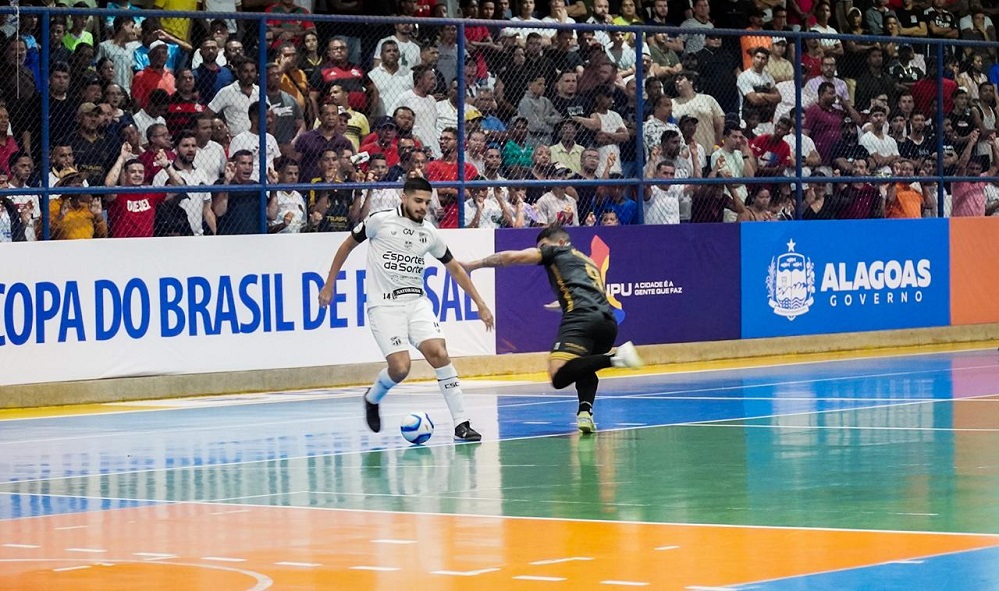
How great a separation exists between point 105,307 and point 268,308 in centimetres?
202

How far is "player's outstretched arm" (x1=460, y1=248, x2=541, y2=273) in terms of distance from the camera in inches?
670

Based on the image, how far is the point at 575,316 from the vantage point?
58.0ft

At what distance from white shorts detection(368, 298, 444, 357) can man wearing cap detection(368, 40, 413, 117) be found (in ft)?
20.5

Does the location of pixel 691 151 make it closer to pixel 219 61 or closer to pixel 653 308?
pixel 653 308

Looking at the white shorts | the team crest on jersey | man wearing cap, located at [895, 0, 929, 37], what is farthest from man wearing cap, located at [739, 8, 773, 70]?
the white shorts

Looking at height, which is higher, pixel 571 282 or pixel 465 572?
pixel 571 282

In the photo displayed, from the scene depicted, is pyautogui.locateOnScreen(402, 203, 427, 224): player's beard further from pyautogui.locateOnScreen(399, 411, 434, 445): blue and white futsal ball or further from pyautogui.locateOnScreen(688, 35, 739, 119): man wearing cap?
pyautogui.locateOnScreen(688, 35, 739, 119): man wearing cap

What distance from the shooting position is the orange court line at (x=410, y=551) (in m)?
9.66

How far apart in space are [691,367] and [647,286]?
127 centimetres

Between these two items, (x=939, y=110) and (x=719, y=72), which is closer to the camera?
(x=719, y=72)

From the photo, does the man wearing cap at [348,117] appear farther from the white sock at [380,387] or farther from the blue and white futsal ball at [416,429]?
the blue and white futsal ball at [416,429]

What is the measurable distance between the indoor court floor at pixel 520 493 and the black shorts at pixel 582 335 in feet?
2.39

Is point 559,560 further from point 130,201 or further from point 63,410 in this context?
point 130,201

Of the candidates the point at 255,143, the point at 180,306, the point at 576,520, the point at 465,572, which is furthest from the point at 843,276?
the point at 465,572
